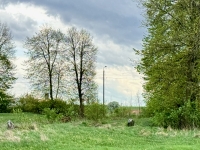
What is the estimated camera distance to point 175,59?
73.9ft

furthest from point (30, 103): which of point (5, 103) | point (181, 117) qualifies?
point (181, 117)

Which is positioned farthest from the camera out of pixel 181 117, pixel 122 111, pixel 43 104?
pixel 43 104

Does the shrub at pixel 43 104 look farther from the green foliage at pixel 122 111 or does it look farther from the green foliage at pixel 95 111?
the green foliage at pixel 95 111

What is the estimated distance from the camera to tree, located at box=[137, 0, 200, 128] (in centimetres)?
2167

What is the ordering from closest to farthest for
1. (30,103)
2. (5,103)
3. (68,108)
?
(68,108), (30,103), (5,103)

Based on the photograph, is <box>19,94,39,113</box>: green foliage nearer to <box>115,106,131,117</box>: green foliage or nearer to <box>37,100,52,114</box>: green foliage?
<box>37,100,52,114</box>: green foliage

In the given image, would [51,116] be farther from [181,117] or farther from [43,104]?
[43,104]

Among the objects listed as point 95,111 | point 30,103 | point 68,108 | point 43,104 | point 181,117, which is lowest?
point 181,117

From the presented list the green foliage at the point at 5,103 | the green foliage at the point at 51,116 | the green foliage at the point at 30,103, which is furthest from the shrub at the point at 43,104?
the green foliage at the point at 51,116

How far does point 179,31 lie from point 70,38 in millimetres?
20960

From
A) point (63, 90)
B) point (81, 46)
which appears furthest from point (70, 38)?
point (63, 90)

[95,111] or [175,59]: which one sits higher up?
[175,59]

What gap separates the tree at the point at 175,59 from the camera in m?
21.7

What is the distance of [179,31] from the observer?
71.3ft
